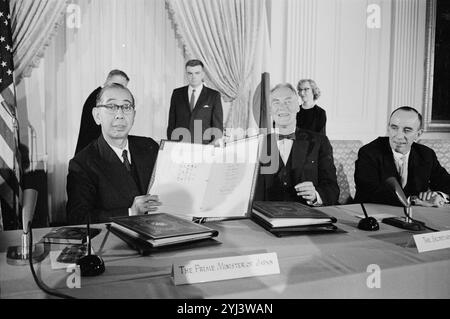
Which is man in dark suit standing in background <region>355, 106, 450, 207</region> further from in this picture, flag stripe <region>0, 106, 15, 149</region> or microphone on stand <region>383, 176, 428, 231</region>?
flag stripe <region>0, 106, 15, 149</region>

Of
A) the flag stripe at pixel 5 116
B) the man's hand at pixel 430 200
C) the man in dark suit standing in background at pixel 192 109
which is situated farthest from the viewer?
the man in dark suit standing in background at pixel 192 109

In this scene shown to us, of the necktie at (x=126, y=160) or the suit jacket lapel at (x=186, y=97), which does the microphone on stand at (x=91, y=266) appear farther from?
the suit jacket lapel at (x=186, y=97)

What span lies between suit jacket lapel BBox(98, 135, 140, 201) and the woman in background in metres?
3.18

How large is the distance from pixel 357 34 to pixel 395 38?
555 mm

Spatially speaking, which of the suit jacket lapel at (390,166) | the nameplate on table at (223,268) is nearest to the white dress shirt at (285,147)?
the suit jacket lapel at (390,166)

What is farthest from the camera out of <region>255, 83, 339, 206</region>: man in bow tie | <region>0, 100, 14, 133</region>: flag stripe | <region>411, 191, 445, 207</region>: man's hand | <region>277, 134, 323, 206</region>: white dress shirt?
<region>0, 100, 14, 133</region>: flag stripe

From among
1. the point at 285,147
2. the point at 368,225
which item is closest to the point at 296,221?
the point at 368,225

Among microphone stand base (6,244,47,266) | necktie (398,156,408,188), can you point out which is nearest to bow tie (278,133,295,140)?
necktie (398,156,408,188)

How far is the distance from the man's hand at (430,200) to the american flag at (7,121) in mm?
3254

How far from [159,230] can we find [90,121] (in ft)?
9.92

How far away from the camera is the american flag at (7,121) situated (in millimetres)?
3688

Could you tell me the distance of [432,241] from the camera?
4.81 feet

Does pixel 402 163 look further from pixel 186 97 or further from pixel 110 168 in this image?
pixel 186 97

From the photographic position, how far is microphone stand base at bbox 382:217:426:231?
1.71 m
